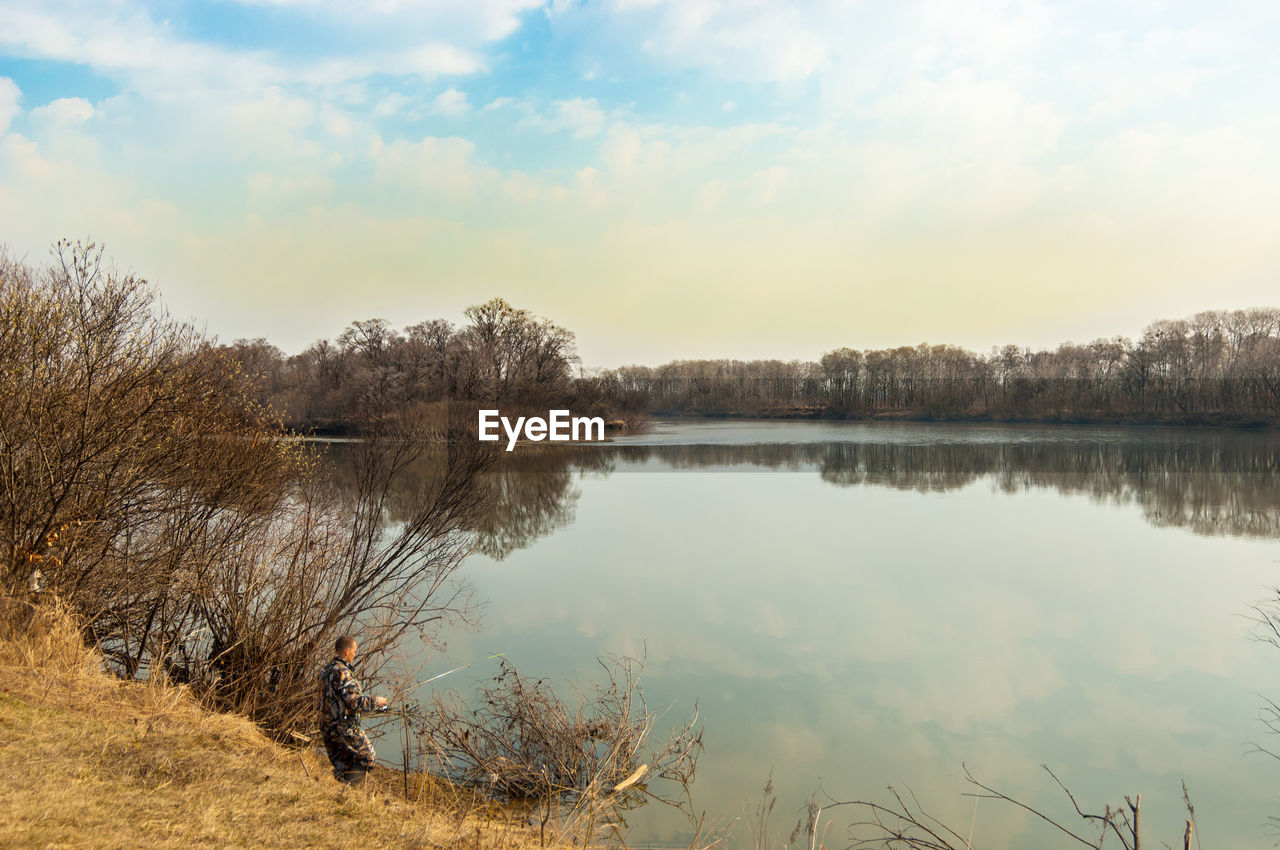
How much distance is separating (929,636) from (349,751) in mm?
9471

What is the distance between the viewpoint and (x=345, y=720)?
6566 mm

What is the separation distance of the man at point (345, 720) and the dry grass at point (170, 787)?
0.22 m

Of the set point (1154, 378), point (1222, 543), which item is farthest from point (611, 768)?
point (1154, 378)

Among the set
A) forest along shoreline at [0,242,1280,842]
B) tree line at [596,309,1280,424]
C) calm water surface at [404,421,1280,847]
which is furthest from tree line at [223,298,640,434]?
forest along shoreline at [0,242,1280,842]

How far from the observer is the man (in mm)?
6539

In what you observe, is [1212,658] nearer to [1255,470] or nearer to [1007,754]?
[1007,754]

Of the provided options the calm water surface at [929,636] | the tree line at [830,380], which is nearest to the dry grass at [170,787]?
the calm water surface at [929,636]

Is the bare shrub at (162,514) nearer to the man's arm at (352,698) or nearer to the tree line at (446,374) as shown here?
the man's arm at (352,698)

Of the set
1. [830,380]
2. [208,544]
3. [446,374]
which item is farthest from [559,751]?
[830,380]

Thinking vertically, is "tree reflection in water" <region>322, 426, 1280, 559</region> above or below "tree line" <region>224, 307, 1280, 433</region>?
below

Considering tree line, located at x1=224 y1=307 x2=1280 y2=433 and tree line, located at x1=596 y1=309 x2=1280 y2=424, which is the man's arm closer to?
tree line, located at x1=224 y1=307 x2=1280 y2=433

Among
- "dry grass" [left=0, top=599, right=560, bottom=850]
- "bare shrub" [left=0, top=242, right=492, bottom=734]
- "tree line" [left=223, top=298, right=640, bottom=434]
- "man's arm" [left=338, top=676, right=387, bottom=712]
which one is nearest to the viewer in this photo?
"dry grass" [left=0, top=599, right=560, bottom=850]

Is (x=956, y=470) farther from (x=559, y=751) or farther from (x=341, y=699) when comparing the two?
(x=341, y=699)

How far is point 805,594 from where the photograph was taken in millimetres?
15000
